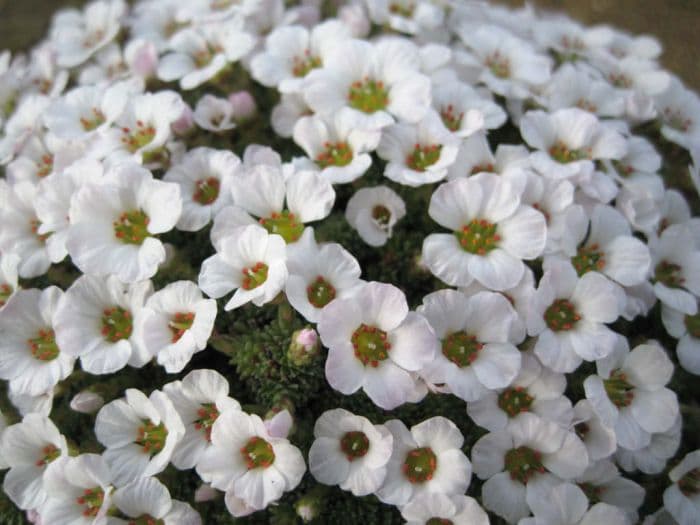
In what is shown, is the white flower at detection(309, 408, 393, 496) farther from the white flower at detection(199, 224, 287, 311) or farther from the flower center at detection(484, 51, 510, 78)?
the flower center at detection(484, 51, 510, 78)

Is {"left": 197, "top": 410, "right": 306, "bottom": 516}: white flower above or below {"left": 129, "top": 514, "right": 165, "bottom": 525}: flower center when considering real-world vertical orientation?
above

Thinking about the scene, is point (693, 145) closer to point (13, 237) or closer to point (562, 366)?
point (562, 366)

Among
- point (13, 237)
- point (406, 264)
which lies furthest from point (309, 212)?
point (13, 237)

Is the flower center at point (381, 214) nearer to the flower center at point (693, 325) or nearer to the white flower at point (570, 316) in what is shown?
the white flower at point (570, 316)

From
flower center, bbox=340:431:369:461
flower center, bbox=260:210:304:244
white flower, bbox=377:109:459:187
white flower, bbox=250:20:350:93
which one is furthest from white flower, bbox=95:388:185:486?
white flower, bbox=250:20:350:93

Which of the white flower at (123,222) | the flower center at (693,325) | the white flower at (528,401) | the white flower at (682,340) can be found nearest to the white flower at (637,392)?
the white flower at (528,401)
